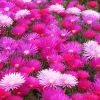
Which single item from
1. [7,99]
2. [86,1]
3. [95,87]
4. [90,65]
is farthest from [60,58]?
[86,1]

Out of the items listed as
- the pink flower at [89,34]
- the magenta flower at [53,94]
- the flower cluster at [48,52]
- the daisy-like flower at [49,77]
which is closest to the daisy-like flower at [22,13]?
the flower cluster at [48,52]

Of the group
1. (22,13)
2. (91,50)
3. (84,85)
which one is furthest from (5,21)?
(84,85)

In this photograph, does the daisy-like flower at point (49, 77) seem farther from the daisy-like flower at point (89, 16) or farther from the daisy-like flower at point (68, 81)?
the daisy-like flower at point (89, 16)

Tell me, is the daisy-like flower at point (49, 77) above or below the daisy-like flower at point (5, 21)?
below

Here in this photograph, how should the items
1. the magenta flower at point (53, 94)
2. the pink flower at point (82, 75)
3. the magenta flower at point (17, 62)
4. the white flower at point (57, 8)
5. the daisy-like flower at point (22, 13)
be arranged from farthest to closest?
the white flower at point (57, 8) → the daisy-like flower at point (22, 13) → the magenta flower at point (17, 62) → the pink flower at point (82, 75) → the magenta flower at point (53, 94)

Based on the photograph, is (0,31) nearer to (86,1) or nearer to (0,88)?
(0,88)

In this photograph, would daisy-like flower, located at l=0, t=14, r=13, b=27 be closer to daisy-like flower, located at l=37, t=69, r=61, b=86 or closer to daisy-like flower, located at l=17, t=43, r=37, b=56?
daisy-like flower, located at l=17, t=43, r=37, b=56

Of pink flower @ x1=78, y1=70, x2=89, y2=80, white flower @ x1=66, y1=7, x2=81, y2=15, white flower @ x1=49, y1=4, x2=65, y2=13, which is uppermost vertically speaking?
white flower @ x1=49, y1=4, x2=65, y2=13

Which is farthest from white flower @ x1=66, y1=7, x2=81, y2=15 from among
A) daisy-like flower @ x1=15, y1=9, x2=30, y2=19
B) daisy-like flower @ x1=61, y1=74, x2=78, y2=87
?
daisy-like flower @ x1=61, y1=74, x2=78, y2=87
